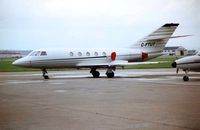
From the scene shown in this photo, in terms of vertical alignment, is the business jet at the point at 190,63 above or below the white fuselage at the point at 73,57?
below

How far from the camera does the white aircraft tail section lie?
27734mm

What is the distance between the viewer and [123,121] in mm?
7207

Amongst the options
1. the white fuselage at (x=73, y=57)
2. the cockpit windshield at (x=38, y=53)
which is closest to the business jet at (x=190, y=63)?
the white fuselage at (x=73, y=57)

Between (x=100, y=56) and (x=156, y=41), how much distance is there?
161 inches

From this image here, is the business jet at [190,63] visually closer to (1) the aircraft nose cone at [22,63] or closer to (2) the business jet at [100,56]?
(2) the business jet at [100,56]

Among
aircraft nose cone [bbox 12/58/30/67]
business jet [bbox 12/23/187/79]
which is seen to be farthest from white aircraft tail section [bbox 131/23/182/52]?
aircraft nose cone [bbox 12/58/30/67]

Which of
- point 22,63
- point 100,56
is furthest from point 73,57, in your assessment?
point 22,63

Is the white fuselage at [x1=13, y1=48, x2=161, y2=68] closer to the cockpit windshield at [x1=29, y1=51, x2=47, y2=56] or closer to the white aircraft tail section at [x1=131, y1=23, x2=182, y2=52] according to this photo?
the cockpit windshield at [x1=29, y1=51, x2=47, y2=56]

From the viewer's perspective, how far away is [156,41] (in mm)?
27922

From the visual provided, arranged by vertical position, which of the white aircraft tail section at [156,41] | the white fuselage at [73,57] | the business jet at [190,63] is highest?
the white aircraft tail section at [156,41]

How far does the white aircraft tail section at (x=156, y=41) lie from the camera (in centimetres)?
2773

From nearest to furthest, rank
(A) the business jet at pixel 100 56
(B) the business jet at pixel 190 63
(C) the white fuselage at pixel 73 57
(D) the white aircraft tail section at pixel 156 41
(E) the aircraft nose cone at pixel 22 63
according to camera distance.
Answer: (B) the business jet at pixel 190 63
(E) the aircraft nose cone at pixel 22 63
(C) the white fuselage at pixel 73 57
(A) the business jet at pixel 100 56
(D) the white aircraft tail section at pixel 156 41

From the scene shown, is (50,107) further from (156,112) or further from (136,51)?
(136,51)

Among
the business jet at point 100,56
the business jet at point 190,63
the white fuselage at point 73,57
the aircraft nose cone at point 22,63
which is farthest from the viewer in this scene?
the business jet at point 100,56
